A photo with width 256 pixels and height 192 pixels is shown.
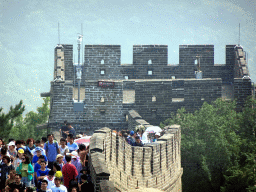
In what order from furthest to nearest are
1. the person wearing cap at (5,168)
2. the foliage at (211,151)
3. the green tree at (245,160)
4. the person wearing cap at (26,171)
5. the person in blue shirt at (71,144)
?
the foliage at (211,151) → the green tree at (245,160) → the person in blue shirt at (71,144) → the person wearing cap at (5,168) → the person wearing cap at (26,171)

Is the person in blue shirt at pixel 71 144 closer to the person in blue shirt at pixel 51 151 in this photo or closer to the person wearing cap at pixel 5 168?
the person in blue shirt at pixel 51 151

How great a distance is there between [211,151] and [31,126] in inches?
1665

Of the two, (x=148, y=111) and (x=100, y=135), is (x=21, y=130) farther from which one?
(x=100, y=135)

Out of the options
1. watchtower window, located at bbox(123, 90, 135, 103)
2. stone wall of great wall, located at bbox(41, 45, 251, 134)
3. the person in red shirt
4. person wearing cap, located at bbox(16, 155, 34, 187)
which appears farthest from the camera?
watchtower window, located at bbox(123, 90, 135, 103)

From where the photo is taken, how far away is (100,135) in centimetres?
1359

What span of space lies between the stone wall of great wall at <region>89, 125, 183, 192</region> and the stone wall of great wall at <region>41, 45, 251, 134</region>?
11852mm

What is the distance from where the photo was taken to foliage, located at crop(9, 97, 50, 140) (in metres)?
62.5

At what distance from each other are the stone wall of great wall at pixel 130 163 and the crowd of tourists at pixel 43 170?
0.32 meters

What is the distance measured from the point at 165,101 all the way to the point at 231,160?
6.02 metres

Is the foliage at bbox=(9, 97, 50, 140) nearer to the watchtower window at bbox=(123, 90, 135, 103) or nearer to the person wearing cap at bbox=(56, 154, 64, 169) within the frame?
the watchtower window at bbox=(123, 90, 135, 103)

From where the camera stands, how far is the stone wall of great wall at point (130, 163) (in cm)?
1139

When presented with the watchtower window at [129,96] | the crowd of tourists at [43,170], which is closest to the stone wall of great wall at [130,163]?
the crowd of tourists at [43,170]

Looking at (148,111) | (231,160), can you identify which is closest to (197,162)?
(231,160)

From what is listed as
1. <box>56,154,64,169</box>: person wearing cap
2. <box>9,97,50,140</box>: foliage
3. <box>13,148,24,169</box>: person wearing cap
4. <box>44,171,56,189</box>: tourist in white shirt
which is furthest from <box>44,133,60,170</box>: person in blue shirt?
<box>9,97,50,140</box>: foliage
